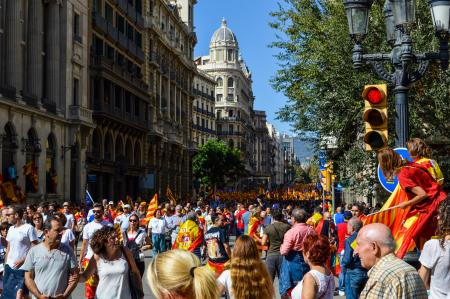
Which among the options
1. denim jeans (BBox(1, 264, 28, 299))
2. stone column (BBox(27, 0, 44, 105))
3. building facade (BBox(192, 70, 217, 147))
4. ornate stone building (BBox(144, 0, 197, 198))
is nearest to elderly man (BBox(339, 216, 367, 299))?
denim jeans (BBox(1, 264, 28, 299))

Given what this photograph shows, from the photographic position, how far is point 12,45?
32.8 m

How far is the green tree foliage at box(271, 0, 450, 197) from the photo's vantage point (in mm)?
17269

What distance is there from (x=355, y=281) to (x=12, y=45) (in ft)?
84.2

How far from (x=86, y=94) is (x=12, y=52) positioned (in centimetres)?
874

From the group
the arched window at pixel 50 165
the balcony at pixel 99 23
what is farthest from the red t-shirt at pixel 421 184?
the balcony at pixel 99 23

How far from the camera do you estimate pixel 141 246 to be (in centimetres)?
1123

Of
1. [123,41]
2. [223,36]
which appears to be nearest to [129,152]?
[123,41]

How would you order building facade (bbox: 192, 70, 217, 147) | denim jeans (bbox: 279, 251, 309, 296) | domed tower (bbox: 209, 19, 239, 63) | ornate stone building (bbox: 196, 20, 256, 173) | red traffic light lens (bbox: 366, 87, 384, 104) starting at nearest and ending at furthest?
A: red traffic light lens (bbox: 366, 87, 384, 104) → denim jeans (bbox: 279, 251, 309, 296) → building facade (bbox: 192, 70, 217, 147) → ornate stone building (bbox: 196, 20, 256, 173) → domed tower (bbox: 209, 19, 239, 63)

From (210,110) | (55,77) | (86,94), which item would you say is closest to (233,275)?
(55,77)

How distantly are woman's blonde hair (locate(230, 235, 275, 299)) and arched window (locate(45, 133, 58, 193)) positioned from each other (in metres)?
31.4

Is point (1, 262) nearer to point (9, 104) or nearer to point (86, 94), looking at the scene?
point (9, 104)

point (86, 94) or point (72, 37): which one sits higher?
point (72, 37)

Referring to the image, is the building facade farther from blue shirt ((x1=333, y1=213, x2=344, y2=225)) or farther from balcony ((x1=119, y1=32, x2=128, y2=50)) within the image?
blue shirt ((x1=333, y1=213, x2=344, y2=225))

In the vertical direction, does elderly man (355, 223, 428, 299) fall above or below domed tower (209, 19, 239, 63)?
below
